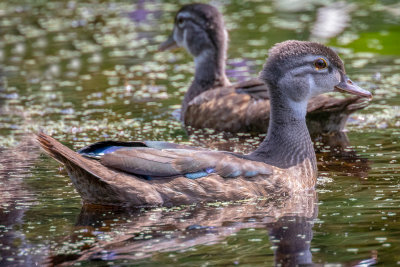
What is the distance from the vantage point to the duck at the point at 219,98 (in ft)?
35.2

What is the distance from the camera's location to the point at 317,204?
7789mm

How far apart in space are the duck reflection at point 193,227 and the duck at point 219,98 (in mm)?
2729

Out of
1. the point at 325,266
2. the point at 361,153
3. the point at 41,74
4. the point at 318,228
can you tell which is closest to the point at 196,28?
the point at 41,74

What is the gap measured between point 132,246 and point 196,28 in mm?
6767

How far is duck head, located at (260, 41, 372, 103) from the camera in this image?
340 inches

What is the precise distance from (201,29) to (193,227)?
6.18 metres

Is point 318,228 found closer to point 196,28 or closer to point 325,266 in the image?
point 325,266

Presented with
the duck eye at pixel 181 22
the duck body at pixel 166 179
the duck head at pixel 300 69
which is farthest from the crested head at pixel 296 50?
the duck eye at pixel 181 22

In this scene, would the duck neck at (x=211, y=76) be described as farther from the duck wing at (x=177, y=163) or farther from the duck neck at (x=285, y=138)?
the duck wing at (x=177, y=163)

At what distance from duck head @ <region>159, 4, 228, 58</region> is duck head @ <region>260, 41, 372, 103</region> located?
12.7 feet

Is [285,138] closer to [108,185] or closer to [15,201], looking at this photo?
[108,185]

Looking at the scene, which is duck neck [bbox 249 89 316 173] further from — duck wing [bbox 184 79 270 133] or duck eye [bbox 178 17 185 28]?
duck eye [bbox 178 17 185 28]

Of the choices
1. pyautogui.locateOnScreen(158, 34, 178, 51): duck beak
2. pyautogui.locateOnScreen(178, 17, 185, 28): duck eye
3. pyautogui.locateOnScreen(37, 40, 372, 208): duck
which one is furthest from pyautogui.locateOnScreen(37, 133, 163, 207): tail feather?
pyautogui.locateOnScreen(158, 34, 178, 51): duck beak

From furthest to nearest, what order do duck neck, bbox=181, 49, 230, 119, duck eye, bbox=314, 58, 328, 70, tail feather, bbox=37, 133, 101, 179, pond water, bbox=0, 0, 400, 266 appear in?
duck neck, bbox=181, 49, 230, 119 → duck eye, bbox=314, 58, 328, 70 → tail feather, bbox=37, 133, 101, 179 → pond water, bbox=0, 0, 400, 266
